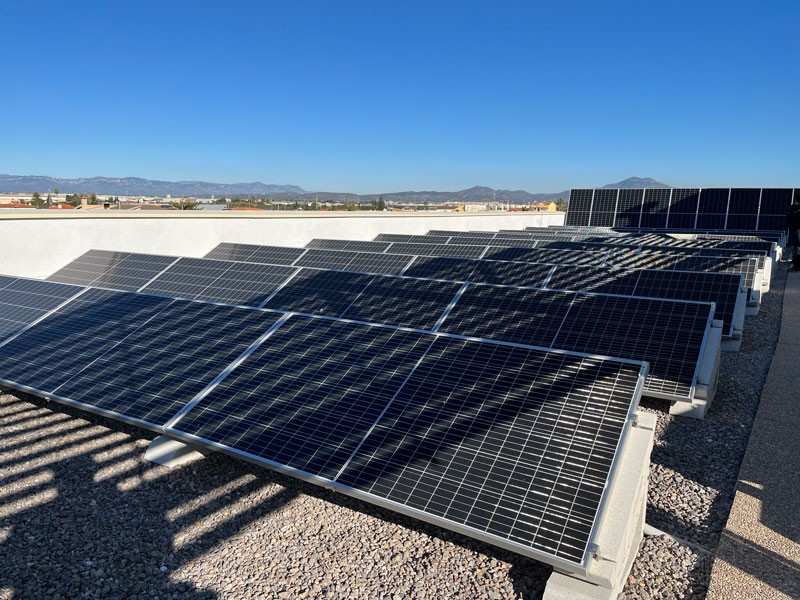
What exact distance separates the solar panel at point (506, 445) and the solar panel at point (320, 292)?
14.3 feet

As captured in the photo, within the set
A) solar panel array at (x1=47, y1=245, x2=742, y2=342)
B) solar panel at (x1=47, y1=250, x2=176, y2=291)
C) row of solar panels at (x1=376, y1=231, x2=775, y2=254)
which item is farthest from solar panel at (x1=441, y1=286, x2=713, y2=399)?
row of solar panels at (x1=376, y1=231, x2=775, y2=254)

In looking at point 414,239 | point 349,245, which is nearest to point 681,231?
point 414,239

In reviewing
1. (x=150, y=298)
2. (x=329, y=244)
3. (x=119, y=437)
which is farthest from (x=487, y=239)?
(x=119, y=437)

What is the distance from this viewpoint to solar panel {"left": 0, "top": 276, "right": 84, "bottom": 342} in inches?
342

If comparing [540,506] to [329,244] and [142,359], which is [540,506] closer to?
[142,359]

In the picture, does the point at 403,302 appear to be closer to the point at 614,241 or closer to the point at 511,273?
the point at 511,273

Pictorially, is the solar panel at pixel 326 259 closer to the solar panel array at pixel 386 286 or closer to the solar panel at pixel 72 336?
the solar panel array at pixel 386 286

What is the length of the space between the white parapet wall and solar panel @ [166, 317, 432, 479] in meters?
10.1

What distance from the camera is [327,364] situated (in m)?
6.29

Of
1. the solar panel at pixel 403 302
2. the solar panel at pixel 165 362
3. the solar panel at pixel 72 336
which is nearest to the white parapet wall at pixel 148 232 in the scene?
the solar panel at pixel 72 336

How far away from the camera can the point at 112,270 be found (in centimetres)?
1319

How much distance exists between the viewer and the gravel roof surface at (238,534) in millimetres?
4582

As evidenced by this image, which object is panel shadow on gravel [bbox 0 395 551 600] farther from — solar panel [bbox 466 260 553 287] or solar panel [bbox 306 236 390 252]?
solar panel [bbox 306 236 390 252]

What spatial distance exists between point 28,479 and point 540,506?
5662mm
